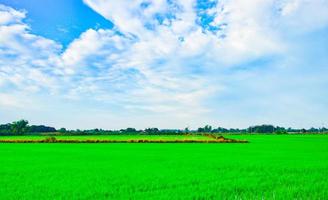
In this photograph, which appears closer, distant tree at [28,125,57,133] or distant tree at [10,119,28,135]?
distant tree at [10,119,28,135]

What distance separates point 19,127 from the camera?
120812 mm

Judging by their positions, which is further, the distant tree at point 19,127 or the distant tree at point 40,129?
the distant tree at point 40,129

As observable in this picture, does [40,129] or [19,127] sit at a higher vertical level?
[19,127]

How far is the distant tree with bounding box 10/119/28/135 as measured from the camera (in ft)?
391

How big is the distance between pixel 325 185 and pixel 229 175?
401 cm

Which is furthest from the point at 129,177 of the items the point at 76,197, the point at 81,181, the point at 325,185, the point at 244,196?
the point at 325,185

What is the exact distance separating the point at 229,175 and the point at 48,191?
25.3ft

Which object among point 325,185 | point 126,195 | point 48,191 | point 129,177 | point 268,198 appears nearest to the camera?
point 268,198

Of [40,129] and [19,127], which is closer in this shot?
[19,127]

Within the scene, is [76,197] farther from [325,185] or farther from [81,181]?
[325,185]

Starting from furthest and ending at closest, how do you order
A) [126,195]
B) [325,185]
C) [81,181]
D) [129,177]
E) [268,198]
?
[129,177] → [81,181] → [325,185] → [126,195] → [268,198]

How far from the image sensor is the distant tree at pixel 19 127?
119125 mm

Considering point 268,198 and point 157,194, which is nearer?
point 268,198

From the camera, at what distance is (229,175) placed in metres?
13.8
